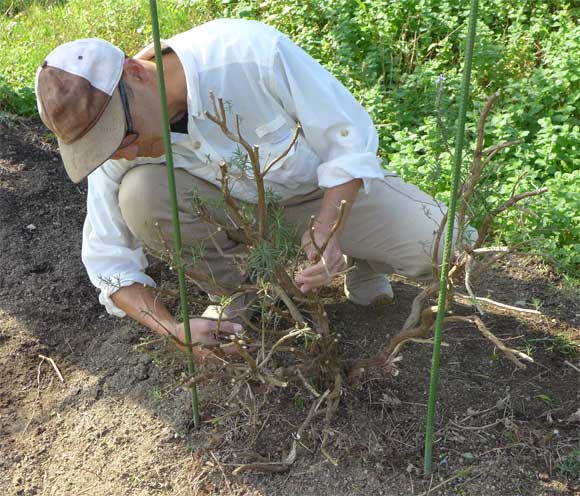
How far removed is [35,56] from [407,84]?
265 cm

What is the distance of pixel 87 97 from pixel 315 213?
0.80 metres

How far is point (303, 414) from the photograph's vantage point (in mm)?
2131

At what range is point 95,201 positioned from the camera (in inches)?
89.8

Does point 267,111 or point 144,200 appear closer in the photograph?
point 267,111

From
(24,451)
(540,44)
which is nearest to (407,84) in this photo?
(540,44)

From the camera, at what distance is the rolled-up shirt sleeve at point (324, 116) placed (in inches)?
77.4

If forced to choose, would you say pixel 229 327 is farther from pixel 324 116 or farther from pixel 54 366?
pixel 54 366

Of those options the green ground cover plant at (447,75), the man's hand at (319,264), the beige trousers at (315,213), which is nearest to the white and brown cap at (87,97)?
the beige trousers at (315,213)

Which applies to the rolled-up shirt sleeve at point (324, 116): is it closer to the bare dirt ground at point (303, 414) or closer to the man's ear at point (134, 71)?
the man's ear at point (134, 71)

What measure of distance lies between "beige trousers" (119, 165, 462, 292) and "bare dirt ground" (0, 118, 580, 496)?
27 centimetres

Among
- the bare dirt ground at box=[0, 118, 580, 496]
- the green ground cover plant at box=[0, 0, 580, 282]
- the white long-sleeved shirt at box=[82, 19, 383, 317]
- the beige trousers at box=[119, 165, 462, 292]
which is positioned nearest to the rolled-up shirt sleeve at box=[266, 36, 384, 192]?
the white long-sleeved shirt at box=[82, 19, 383, 317]

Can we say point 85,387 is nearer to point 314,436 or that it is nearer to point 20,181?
point 314,436

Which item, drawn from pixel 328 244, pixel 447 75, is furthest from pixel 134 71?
pixel 447 75

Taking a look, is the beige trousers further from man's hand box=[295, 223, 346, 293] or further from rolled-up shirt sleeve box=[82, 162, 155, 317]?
man's hand box=[295, 223, 346, 293]
